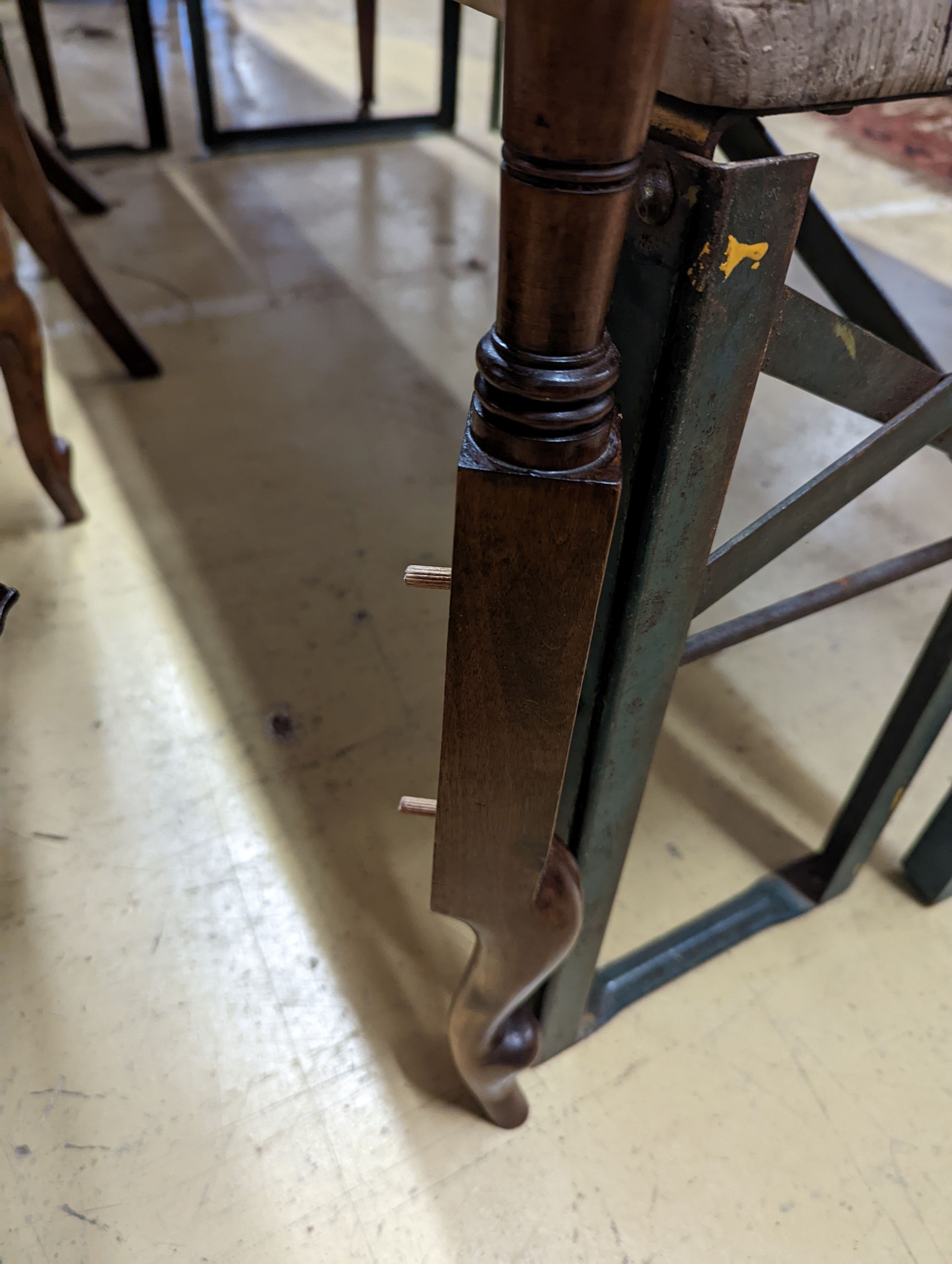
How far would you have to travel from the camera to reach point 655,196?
1.69 ft

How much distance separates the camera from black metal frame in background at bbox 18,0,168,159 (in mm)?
2896

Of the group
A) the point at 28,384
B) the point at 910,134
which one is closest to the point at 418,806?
the point at 28,384

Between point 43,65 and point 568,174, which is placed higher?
point 568,174

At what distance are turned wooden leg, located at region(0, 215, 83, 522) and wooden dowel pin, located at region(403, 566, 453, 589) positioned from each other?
3.95ft

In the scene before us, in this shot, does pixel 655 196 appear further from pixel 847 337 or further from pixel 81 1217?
pixel 81 1217

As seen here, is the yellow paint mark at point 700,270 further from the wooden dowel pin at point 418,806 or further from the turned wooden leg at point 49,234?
the turned wooden leg at point 49,234

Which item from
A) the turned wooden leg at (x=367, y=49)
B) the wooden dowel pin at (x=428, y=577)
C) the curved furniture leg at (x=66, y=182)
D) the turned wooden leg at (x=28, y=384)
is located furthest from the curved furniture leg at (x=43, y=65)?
the wooden dowel pin at (x=428, y=577)

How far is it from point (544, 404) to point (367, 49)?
3.54 metres

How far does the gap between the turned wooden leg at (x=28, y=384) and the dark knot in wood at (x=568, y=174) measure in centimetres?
136

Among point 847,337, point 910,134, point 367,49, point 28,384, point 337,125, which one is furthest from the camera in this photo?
point 910,134

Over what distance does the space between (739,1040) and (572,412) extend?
37.4 inches

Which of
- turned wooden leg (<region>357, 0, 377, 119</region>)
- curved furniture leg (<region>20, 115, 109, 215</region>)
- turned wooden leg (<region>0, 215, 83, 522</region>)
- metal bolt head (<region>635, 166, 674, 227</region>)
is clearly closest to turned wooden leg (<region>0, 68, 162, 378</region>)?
turned wooden leg (<region>0, 215, 83, 522</region>)

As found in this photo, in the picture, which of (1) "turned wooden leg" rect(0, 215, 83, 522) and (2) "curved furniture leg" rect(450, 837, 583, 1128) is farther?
(1) "turned wooden leg" rect(0, 215, 83, 522)

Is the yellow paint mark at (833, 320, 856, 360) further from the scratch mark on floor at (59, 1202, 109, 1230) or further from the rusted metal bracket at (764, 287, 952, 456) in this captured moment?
the scratch mark on floor at (59, 1202, 109, 1230)
